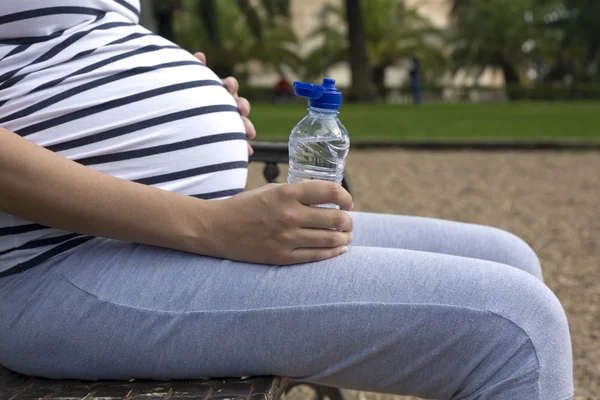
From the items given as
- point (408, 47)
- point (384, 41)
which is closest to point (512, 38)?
point (408, 47)

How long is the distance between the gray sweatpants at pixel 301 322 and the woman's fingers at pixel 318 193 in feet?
0.30

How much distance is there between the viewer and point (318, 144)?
50.7 inches

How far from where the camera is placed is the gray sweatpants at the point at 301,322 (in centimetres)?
103

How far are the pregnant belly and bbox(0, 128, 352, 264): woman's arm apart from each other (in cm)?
11

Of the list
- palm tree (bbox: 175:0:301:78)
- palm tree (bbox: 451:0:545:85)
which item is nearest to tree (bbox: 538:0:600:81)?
palm tree (bbox: 451:0:545:85)

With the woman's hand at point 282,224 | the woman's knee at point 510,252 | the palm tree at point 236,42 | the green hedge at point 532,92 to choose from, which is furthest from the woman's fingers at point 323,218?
the palm tree at point 236,42

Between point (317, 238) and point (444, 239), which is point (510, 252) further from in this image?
point (317, 238)

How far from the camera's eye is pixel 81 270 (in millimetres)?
1137

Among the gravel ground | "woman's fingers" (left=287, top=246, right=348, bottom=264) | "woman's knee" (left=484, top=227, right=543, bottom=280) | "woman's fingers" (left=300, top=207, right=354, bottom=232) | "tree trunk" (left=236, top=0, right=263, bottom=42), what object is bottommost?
the gravel ground

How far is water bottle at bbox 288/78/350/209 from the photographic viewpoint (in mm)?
1199

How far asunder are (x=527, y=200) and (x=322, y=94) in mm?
5839

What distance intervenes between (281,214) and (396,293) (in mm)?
198

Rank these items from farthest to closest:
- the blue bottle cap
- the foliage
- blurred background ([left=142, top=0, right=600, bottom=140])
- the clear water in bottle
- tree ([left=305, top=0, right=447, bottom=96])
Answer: the foliage < tree ([left=305, top=0, right=447, bottom=96]) < blurred background ([left=142, top=0, right=600, bottom=140]) < the clear water in bottle < the blue bottle cap

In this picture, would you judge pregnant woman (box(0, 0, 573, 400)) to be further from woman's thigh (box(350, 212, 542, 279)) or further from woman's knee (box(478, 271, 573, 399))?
woman's thigh (box(350, 212, 542, 279))
